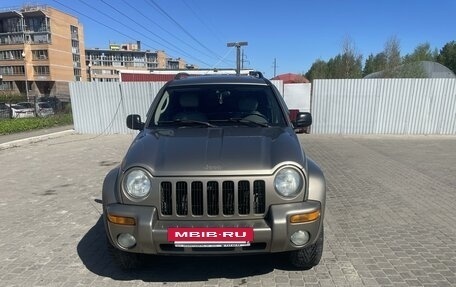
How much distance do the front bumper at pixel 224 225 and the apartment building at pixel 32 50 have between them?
83887 millimetres

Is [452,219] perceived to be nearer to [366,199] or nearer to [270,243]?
[366,199]

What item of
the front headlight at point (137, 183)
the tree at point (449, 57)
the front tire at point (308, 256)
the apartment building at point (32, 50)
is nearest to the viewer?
the front headlight at point (137, 183)

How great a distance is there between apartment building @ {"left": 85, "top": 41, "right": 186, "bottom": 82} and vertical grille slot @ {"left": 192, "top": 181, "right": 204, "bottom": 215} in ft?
394

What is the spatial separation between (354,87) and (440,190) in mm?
8897

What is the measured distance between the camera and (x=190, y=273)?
369 centimetres

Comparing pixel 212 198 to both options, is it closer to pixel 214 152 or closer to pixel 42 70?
pixel 214 152

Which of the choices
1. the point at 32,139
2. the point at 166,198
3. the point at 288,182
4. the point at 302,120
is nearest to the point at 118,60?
the point at 32,139

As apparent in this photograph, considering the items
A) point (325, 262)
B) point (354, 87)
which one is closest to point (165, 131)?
point (325, 262)

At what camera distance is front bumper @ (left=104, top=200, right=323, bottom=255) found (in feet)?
9.91

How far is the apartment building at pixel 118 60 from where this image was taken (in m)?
123

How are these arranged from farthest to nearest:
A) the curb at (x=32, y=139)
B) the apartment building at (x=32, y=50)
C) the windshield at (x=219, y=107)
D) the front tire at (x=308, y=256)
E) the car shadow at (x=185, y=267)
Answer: the apartment building at (x=32, y=50), the curb at (x=32, y=139), the windshield at (x=219, y=107), the car shadow at (x=185, y=267), the front tire at (x=308, y=256)

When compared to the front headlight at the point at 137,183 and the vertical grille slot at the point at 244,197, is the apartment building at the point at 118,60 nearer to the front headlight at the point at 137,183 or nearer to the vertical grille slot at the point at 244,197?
the front headlight at the point at 137,183

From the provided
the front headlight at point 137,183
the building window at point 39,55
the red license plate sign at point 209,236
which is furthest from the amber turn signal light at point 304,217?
the building window at point 39,55

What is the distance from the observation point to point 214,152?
128 inches
